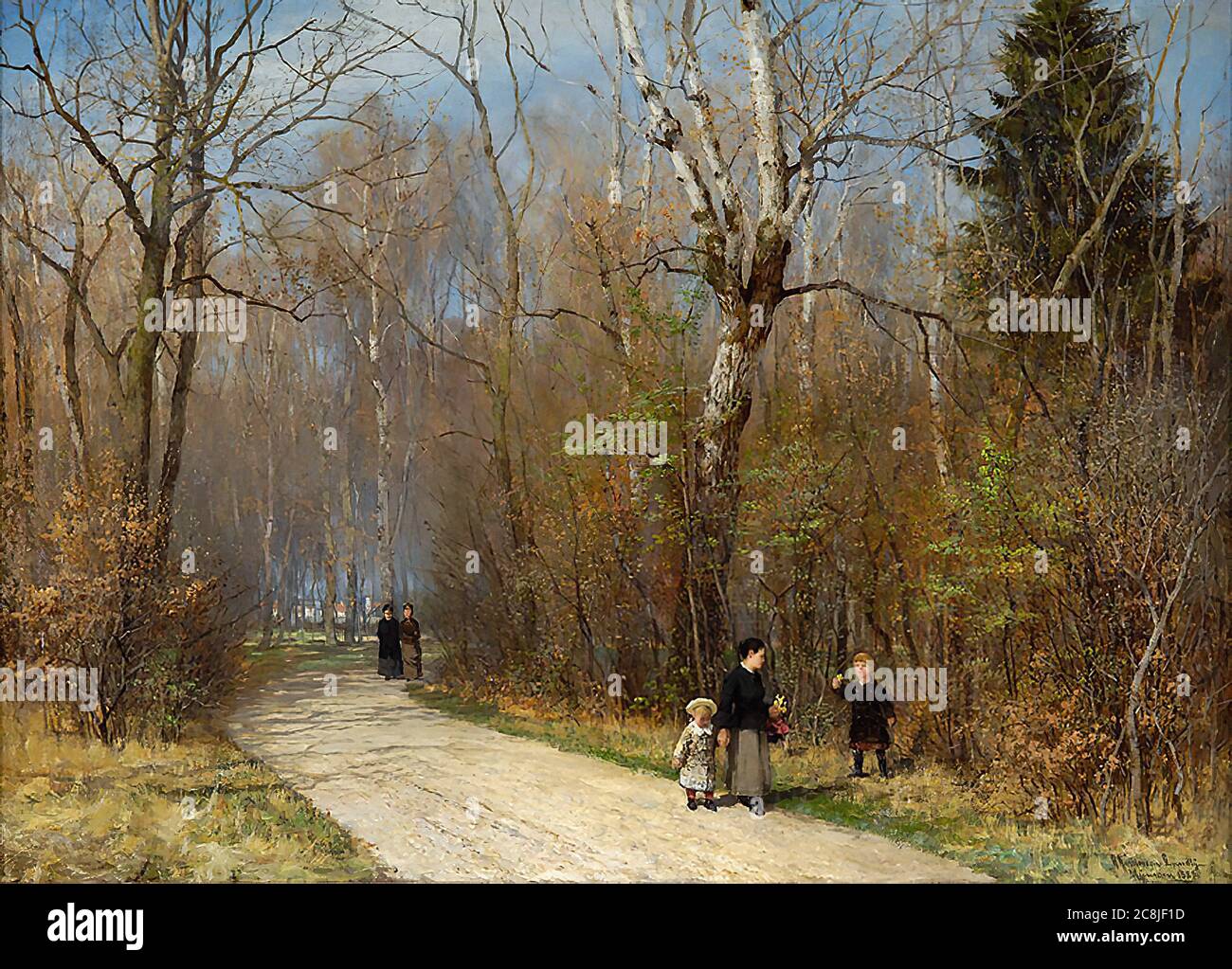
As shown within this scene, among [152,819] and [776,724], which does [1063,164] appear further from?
[152,819]

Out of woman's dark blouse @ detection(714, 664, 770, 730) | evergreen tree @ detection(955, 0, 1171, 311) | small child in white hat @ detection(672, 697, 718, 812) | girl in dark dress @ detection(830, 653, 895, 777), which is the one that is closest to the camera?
woman's dark blouse @ detection(714, 664, 770, 730)

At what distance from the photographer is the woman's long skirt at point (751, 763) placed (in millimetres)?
6527

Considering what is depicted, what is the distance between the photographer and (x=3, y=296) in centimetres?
988

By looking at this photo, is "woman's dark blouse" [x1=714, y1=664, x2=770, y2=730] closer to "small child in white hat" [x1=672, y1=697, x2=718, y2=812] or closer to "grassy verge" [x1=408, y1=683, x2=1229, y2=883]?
"small child in white hat" [x1=672, y1=697, x2=718, y2=812]

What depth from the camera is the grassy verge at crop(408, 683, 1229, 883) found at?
591 cm

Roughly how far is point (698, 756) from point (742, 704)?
46cm

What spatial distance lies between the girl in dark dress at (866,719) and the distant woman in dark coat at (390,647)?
278 inches

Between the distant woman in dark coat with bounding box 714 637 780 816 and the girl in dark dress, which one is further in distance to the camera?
the girl in dark dress

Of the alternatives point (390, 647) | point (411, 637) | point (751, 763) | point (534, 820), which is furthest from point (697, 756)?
point (390, 647)

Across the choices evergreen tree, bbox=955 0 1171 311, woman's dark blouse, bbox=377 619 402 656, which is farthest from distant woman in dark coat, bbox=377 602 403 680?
evergreen tree, bbox=955 0 1171 311

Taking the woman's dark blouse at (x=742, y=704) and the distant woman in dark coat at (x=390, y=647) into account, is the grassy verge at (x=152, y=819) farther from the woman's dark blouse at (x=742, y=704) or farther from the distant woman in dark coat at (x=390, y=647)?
the distant woman in dark coat at (x=390, y=647)

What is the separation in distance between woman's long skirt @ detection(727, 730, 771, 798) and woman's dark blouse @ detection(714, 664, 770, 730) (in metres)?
0.06

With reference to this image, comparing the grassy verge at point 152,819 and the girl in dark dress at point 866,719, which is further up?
the girl in dark dress at point 866,719

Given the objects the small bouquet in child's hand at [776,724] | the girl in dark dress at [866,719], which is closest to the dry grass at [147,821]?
the small bouquet in child's hand at [776,724]
